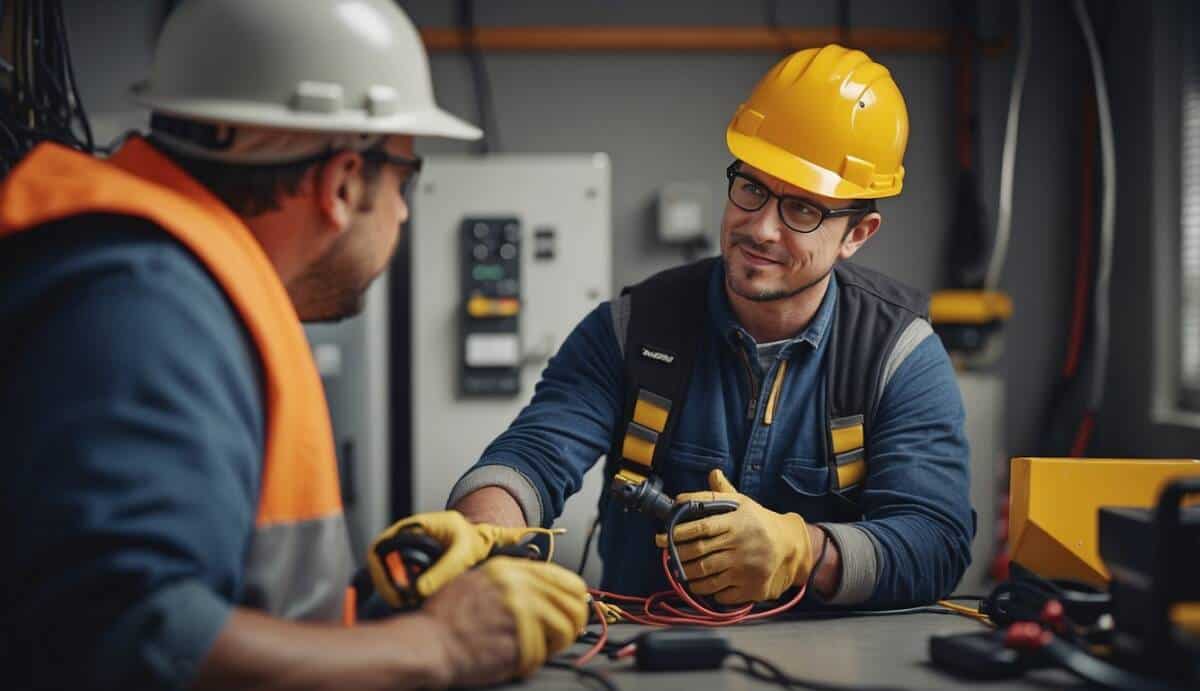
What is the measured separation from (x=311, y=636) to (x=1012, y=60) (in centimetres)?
360

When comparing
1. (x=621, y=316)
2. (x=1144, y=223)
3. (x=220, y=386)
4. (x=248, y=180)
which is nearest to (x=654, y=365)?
(x=621, y=316)

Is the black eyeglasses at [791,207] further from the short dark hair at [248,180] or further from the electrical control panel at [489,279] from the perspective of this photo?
the electrical control panel at [489,279]

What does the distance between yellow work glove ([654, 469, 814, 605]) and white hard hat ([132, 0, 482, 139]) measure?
63 cm

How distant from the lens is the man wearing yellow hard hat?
1538 mm

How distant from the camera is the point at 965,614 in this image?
1323mm

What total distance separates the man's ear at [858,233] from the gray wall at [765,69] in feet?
6.38

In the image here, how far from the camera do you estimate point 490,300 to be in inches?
131

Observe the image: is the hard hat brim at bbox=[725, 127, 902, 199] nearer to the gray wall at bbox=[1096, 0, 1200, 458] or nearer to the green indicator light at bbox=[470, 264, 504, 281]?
the green indicator light at bbox=[470, 264, 504, 281]

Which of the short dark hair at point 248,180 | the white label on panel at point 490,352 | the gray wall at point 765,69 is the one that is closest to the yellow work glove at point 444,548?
the short dark hair at point 248,180

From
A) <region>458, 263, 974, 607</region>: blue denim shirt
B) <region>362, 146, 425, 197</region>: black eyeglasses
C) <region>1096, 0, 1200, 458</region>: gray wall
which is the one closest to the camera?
<region>362, 146, 425, 197</region>: black eyeglasses

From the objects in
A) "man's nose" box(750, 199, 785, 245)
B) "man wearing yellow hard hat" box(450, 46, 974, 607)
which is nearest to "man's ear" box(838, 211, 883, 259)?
"man wearing yellow hard hat" box(450, 46, 974, 607)

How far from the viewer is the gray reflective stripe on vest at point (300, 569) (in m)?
0.86

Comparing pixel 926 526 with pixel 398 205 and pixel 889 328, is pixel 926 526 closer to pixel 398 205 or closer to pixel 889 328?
pixel 889 328

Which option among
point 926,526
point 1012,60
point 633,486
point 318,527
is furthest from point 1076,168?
point 318,527
